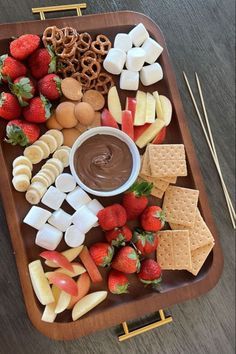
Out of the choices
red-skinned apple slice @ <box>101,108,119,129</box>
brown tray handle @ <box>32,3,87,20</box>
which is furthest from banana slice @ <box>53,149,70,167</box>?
brown tray handle @ <box>32,3,87,20</box>

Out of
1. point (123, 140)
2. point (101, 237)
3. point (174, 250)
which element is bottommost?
point (174, 250)

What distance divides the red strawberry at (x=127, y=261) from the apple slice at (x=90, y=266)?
0.06 m

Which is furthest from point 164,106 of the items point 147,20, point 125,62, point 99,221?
→ point 99,221

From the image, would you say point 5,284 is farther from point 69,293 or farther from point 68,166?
point 68,166

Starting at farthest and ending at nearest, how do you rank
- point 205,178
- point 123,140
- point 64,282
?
point 205,178 → point 123,140 → point 64,282

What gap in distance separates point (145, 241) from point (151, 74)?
56 cm

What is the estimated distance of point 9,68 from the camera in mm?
1338

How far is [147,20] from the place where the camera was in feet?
5.06

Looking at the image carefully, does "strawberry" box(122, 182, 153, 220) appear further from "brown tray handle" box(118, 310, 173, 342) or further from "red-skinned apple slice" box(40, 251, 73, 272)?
"brown tray handle" box(118, 310, 173, 342)

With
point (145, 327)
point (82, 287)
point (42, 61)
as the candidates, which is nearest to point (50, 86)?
point (42, 61)

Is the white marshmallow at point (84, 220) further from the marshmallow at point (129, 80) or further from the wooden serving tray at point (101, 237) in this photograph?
the marshmallow at point (129, 80)

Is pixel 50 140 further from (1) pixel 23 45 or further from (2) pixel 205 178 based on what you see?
(2) pixel 205 178

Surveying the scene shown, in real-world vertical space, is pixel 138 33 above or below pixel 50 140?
above

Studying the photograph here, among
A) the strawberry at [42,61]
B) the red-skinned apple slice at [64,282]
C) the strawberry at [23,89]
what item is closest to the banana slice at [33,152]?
the strawberry at [23,89]
